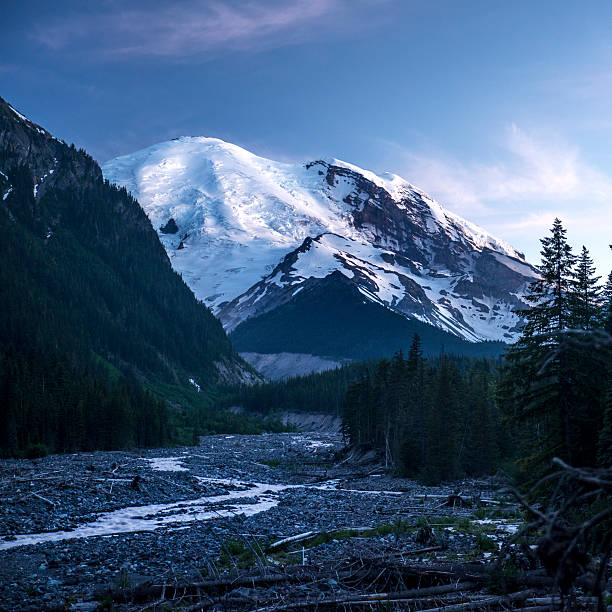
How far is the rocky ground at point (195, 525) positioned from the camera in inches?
620

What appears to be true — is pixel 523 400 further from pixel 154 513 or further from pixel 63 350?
pixel 63 350

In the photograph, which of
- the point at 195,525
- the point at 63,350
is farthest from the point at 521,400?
the point at 63,350

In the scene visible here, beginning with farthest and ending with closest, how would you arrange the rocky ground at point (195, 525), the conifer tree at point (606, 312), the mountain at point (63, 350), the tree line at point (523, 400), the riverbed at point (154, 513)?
the mountain at point (63, 350) < the conifer tree at point (606, 312) < the tree line at point (523, 400) < the riverbed at point (154, 513) < the rocky ground at point (195, 525)

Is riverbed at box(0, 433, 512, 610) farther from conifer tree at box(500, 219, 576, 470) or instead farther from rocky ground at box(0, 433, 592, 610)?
conifer tree at box(500, 219, 576, 470)

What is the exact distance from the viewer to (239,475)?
54625mm

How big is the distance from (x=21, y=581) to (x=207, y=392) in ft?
575

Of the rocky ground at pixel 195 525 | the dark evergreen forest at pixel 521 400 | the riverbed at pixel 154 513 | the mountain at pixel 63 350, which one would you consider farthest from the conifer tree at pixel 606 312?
the mountain at pixel 63 350

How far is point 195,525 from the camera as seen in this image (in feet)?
87.4

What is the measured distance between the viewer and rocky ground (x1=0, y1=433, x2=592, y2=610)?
1574 centimetres

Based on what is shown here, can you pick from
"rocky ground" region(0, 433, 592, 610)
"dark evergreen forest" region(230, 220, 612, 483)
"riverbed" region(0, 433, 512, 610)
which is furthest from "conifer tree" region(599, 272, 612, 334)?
"riverbed" region(0, 433, 512, 610)

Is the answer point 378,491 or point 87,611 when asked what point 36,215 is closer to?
point 378,491

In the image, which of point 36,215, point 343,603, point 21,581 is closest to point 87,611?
point 21,581

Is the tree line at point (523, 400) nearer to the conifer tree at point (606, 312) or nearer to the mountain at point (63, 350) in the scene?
the conifer tree at point (606, 312)

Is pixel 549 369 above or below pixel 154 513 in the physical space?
above
